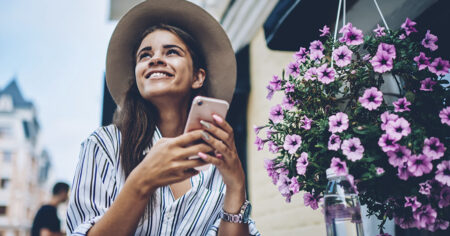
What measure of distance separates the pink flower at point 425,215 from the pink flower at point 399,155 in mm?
175

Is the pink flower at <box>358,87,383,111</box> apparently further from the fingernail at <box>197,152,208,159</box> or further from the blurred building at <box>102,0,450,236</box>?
the blurred building at <box>102,0,450,236</box>

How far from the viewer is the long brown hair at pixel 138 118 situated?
64.4 inches

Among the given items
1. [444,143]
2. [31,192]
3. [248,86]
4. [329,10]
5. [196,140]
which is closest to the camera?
[444,143]

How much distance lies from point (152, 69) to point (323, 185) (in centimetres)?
94

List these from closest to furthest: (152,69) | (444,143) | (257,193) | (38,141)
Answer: (444,143) < (152,69) < (257,193) < (38,141)

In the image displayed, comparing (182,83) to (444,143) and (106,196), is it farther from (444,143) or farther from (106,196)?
(444,143)

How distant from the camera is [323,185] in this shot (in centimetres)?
123

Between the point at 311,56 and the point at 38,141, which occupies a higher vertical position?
the point at 38,141

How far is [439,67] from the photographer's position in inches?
48.0

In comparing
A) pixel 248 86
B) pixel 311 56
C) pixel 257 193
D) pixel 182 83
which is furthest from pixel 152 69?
pixel 248 86

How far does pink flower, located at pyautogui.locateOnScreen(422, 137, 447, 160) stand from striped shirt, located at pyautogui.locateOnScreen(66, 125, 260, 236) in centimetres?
91

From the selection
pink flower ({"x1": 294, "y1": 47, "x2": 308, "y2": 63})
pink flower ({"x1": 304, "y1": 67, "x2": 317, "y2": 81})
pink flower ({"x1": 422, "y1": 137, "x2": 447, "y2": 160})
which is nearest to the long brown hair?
pink flower ({"x1": 294, "y1": 47, "x2": 308, "y2": 63})

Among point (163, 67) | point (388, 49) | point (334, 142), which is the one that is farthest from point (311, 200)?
point (163, 67)

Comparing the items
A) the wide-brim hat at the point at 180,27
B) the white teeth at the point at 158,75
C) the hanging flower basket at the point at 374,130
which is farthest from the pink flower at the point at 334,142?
the wide-brim hat at the point at 180,27
